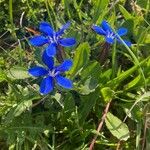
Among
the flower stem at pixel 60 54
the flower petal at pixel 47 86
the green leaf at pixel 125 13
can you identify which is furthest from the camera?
the green leaf at pixel 125 13

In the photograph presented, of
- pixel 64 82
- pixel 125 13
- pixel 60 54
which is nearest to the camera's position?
pixel 64 82

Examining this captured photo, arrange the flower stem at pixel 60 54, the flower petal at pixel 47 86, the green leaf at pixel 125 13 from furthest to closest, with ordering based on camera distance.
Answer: the green leaf at pixel 125 13, the flower stem at pixel 60 54, the flower petal at pixel 47 86

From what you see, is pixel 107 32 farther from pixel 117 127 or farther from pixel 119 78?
pixel 117 127

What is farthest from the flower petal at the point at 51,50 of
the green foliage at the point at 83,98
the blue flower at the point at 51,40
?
the green foliage at the point at 83,98

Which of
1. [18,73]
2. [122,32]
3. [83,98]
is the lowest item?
[83,98]

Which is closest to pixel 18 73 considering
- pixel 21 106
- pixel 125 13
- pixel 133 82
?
pixel 21 106

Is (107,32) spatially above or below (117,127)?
above

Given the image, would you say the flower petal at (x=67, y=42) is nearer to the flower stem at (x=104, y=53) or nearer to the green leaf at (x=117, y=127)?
the flower stem at (x=104, y=53)

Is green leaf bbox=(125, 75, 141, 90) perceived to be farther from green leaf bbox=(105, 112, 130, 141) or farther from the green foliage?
green leaf bbox=(105, 112, 130, 141)
